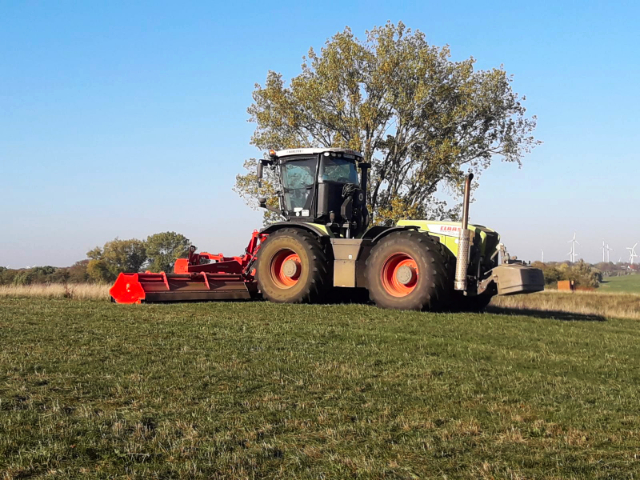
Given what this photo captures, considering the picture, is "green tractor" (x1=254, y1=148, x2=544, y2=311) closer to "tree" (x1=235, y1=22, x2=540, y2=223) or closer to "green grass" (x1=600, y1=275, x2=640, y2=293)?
"tree" (x1=235, y1=22, x2=540, y2=223)

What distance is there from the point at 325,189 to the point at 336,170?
508 millimetres

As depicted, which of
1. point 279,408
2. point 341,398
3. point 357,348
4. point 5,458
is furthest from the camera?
point 357,348

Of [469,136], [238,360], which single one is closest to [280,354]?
Result: [238,360]

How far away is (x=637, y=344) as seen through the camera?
9.38 metres

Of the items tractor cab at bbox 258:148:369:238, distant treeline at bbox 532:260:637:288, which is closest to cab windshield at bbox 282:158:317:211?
tractor cab at bbox 258:148:369:238

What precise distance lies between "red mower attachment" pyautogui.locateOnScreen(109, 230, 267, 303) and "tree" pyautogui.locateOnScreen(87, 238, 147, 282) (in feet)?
86.6

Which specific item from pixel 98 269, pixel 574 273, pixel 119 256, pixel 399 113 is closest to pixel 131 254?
pixel 119 256

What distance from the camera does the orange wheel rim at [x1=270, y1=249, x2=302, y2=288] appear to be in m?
13.5

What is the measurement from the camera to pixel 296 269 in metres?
13.6

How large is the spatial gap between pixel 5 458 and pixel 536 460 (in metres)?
3.33

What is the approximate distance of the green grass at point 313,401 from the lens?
161 inches

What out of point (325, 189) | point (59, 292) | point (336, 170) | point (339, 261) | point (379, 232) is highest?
point (336, 170)

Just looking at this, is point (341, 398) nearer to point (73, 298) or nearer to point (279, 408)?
point (279, 408)

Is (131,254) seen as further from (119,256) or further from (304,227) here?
(304,227)
